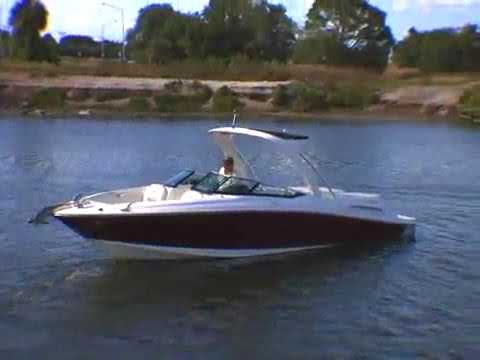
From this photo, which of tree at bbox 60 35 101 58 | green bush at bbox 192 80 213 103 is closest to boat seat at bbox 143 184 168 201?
green bush at bbox 192 80 213 103

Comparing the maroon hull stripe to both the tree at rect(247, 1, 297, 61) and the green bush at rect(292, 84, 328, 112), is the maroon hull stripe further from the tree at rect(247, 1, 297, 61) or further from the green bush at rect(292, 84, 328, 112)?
the tree at rect(247, 1, 297, 61)

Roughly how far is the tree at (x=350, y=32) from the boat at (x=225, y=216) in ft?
271

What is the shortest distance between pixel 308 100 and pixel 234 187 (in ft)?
181

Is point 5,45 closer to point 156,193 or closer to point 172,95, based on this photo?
point 172,95

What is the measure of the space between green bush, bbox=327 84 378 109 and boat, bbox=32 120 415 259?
2156 inches

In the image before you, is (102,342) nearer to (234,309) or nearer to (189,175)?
(234,309)

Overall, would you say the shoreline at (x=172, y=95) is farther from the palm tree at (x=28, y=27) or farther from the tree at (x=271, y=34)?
the tree at (x=271, y=34)

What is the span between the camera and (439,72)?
302ft

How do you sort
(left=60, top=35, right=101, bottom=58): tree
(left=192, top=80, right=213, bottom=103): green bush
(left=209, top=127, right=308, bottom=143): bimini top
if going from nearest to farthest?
1. (left=209, top=127, right=308, bottom=143): bimini top
2. (left=192, top=80, right=213, bottom=103): green bush
3. (left=60, top=35, right=101, bottom=58): tree

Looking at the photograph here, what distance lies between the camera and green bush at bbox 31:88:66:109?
230 feet

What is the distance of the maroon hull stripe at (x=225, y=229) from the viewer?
634 inches

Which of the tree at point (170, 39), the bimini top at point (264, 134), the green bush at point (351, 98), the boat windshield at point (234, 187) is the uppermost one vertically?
the bimini top at point (264, 134)

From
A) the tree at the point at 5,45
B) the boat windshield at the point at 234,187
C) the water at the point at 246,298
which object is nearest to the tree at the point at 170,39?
the tree at the point at 5,45

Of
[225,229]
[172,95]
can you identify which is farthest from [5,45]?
[225,229]
